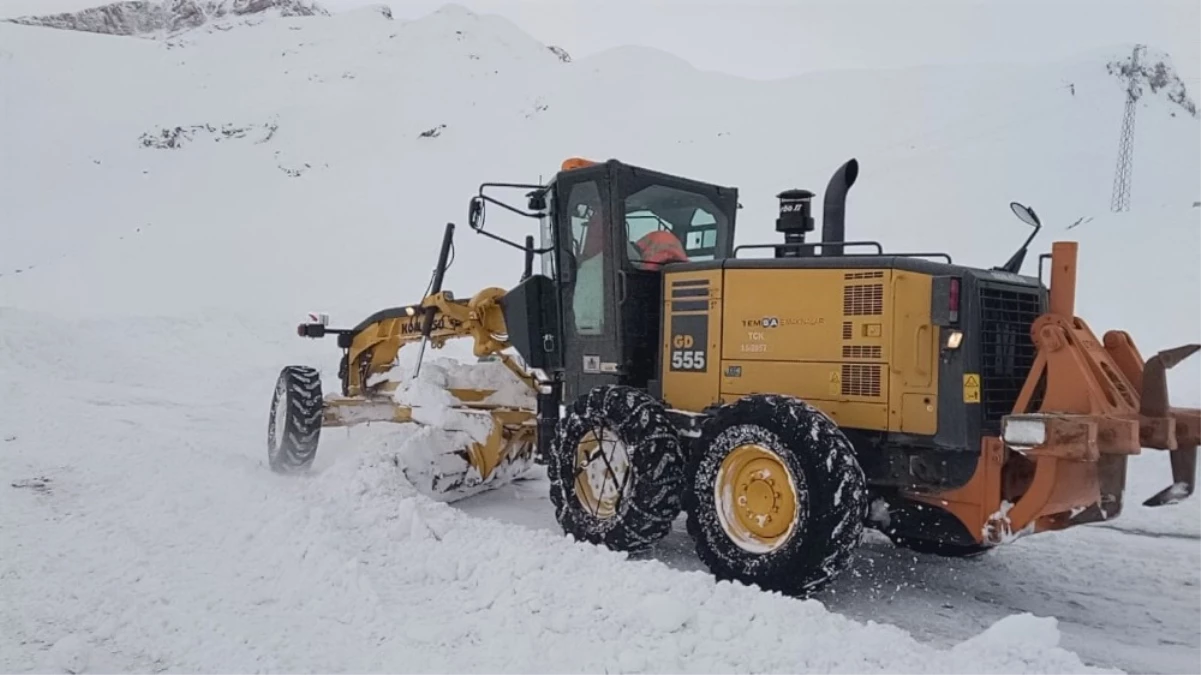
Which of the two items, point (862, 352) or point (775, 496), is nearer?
point (775, 496)

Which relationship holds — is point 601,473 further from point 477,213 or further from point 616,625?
point 477,213

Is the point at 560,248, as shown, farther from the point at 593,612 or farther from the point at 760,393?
the point at 593,612

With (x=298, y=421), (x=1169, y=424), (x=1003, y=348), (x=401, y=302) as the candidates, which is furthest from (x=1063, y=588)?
(x=401, y=302)

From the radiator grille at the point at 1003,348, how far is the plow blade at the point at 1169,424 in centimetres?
66

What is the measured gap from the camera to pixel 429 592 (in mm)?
5188

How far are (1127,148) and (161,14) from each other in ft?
206

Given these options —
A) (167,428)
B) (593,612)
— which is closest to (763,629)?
(593,612)

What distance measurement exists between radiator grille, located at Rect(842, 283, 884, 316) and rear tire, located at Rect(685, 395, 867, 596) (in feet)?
2.24

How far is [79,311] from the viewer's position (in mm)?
21906

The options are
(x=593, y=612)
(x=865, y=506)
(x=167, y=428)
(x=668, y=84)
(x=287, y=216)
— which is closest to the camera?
(x=593, y=612)

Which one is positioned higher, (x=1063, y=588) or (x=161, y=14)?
(x=161, y=14)

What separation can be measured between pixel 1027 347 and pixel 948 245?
1669cm

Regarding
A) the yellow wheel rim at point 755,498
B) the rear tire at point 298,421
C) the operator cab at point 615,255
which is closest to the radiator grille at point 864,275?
the yellow wheel rim at point 755,498

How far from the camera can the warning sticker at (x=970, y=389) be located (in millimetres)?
5234
